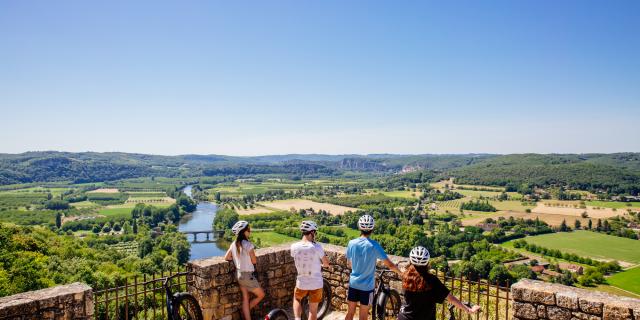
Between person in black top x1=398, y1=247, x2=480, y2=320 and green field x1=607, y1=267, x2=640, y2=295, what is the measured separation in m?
49.5

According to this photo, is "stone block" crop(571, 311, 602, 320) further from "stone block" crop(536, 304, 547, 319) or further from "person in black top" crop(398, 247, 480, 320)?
"person in black top" crop(398, 247, 480, 320)

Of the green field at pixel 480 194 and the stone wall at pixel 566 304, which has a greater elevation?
the stone wall at pixel 566 304

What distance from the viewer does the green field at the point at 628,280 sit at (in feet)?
135

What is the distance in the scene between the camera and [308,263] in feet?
18.0

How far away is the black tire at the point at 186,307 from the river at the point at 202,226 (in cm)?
4545

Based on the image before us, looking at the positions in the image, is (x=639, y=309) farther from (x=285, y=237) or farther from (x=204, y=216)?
(x=204, y=216)

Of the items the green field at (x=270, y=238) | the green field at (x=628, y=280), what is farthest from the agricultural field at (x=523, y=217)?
the green field at (x=270, y=238)

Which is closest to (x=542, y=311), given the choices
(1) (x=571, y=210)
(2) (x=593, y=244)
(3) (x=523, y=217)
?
(2) (x=593, y=244)

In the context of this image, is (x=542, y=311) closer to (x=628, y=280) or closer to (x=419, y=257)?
(x=419, y=257)

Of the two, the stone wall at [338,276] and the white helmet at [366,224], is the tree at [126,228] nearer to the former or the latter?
the stone wall at [338,276]

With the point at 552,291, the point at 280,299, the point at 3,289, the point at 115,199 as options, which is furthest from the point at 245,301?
the point at 115,199

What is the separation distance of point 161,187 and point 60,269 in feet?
559

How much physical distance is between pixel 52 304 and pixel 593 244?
254 feet

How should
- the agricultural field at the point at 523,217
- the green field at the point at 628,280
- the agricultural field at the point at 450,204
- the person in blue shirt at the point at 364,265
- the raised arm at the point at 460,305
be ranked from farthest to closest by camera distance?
the agricultural field at the point at 450,204
the agricultural field at the point at 523,217
the green field at the point at 628,280
the person in blue shirt at the point at 364,265
the raised arm at the point at 460,305
